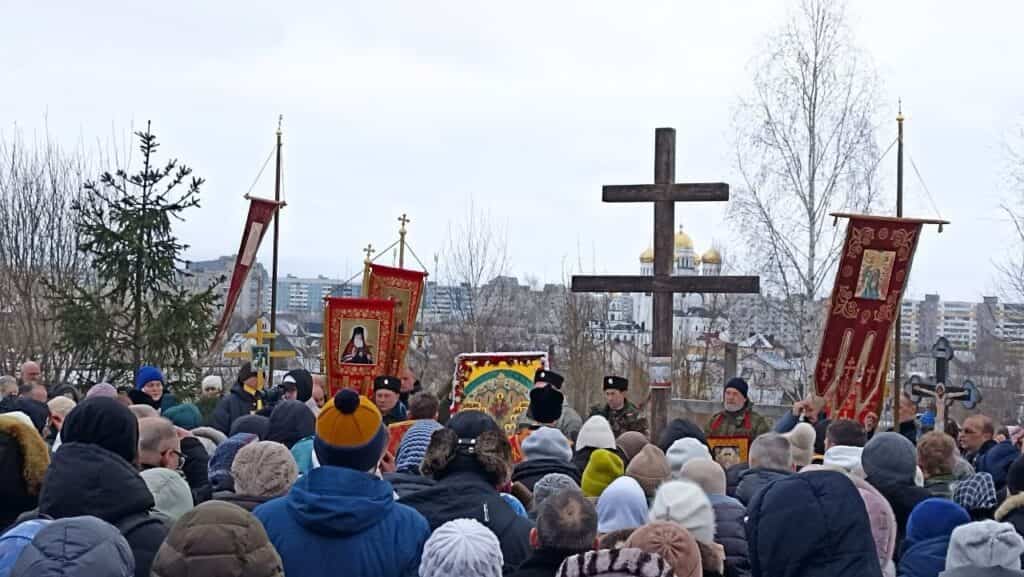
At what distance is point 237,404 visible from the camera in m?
12.8

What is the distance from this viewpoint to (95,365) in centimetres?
2123

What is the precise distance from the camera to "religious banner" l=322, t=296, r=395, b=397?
1606 centimetres

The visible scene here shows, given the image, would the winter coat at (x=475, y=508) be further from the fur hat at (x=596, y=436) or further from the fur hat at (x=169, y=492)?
Answer: the fur hat at (x=596, y=436)

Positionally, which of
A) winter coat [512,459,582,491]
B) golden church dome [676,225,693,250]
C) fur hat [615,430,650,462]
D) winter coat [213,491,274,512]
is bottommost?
winter coat [512,459,582,491]

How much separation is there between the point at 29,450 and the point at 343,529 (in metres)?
1.72

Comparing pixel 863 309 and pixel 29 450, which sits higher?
pixel 863 309

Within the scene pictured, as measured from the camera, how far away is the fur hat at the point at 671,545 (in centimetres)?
496

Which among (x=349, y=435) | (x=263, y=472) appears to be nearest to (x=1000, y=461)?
(x=263, y=472)

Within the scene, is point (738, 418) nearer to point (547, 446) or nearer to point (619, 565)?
point (547, 446)

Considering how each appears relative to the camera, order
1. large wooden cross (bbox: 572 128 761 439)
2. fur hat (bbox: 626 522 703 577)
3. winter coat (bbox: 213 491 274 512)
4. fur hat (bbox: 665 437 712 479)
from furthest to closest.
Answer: large wooden cross (bbox: 572 128 761 439) < fur hat (bbox: 665 437 712 479) < winter coat (bbox: 213 491 274 512) < fur hat (bbox: 626 522 703 577)

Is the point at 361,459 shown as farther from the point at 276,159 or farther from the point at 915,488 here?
the point at 276,159

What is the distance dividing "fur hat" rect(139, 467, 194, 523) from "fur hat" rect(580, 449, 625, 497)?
215 cm

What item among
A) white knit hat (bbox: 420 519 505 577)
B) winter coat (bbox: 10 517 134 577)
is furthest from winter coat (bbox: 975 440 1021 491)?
winter coat (bbox: 10 517 134 577)

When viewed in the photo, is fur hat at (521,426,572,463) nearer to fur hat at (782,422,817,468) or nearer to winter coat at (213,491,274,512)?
fur hat at (782,422,817,468)
